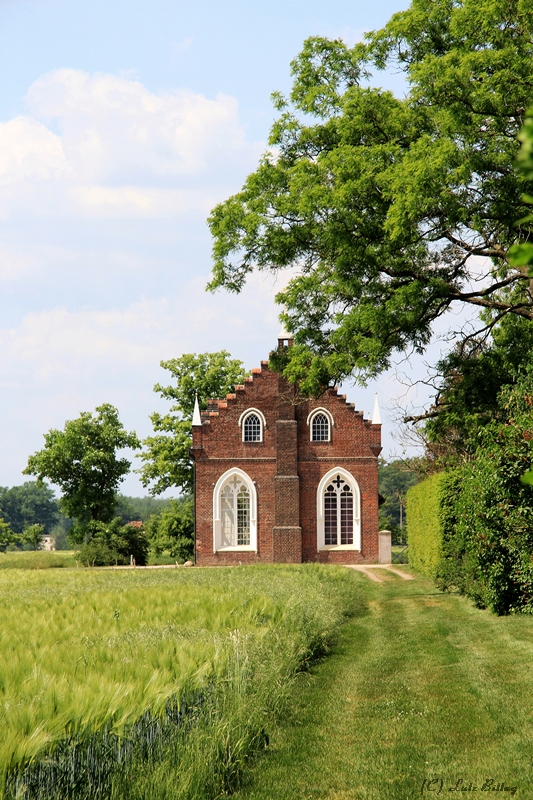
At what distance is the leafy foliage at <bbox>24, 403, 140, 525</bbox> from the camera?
56781mm

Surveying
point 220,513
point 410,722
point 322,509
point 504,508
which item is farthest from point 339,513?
point 410,722

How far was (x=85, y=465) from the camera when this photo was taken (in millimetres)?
56812

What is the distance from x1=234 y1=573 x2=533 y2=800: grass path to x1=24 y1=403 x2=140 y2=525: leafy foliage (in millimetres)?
43236

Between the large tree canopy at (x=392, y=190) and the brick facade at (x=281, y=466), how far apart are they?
56.7 feet

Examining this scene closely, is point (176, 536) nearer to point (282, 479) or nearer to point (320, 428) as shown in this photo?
point (282, 479)

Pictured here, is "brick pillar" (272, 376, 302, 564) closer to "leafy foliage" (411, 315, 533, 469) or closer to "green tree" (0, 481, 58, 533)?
"leafy foliage" (411, 315, 533, 469)

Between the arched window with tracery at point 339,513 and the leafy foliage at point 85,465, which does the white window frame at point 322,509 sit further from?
the leafy foliage at point 85,465

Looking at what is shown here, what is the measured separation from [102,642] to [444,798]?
3.57 m

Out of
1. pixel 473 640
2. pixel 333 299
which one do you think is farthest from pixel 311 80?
pixel 473 640

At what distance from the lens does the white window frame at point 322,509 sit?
4156cm

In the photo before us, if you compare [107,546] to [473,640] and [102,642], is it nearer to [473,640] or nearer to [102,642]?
[473,640]

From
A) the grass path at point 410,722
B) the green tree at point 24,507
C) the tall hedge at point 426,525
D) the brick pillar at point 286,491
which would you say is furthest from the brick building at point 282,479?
the green tree at point 24,507

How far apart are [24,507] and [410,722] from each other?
163063mm

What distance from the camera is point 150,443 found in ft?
172
